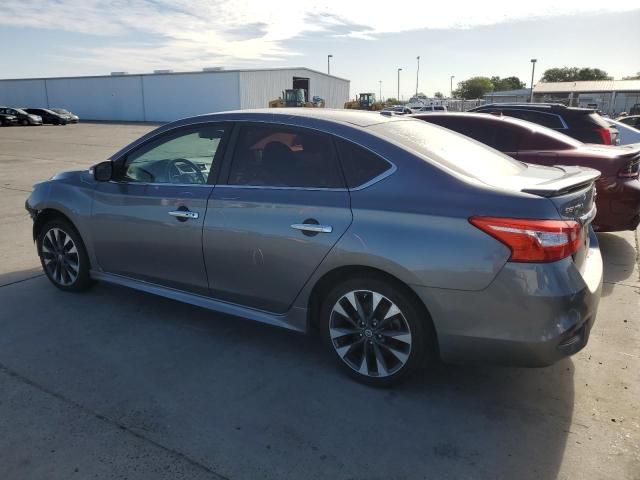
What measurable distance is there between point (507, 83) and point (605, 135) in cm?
11768

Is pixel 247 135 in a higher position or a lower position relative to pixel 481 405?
higher

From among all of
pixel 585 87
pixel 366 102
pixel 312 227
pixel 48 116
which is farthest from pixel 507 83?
pixel 312 227

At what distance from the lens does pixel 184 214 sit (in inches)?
147

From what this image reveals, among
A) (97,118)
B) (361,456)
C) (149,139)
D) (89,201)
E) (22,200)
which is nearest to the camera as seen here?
(361,456)

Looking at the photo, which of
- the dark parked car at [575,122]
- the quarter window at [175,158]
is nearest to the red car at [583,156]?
the dark parked car at [575,122]

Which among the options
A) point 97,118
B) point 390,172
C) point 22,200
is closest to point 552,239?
point 390,172

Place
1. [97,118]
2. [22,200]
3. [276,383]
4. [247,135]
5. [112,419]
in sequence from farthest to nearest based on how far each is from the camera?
[97,118]
[22,200]
[247,135]
[276,383]
[112,419]

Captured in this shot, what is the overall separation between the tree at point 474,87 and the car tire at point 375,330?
4355 inches

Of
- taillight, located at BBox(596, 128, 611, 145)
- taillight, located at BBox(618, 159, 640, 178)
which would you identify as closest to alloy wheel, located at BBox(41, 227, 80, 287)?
taillight, located at BBox(618, 159, 640, 178)

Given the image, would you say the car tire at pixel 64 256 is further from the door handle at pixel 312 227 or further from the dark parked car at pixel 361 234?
the door handle at pixel 312 227

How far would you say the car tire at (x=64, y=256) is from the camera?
179 inches

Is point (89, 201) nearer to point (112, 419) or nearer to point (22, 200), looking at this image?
point (112, 419)

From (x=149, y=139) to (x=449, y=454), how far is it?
3.12 metres

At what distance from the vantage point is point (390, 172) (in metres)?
3.04
